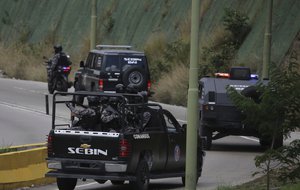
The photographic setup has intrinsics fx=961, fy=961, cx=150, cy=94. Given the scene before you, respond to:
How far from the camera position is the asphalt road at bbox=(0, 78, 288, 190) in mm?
18766

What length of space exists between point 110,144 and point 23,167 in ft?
7.52

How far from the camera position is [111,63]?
32875 mm

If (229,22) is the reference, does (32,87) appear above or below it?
below

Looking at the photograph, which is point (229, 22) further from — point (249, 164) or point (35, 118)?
point (249, 164)

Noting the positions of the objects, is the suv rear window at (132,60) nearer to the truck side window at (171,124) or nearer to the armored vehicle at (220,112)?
the armored vehicle at (220,112)

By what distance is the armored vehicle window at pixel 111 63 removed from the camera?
107 ft

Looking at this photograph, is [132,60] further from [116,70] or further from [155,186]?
[155,186]

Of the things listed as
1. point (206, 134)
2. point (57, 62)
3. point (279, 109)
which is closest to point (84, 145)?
point (279, 109)

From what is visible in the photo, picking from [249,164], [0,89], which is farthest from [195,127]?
[0,89]

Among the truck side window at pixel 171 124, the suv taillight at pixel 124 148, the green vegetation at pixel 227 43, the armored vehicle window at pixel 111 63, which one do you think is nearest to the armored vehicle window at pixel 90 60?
the armored vehicle window at pixel 111 63

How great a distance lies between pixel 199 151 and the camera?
18219mm

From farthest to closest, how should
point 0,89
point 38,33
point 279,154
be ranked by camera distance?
point 38,33, point 0,89, point 279,154

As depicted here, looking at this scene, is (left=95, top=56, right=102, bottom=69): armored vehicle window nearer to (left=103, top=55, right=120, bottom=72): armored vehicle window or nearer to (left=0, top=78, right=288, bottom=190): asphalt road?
(left=103, top=55, right=120, bottom=72): armored vehicle window

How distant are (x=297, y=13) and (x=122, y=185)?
906 inches
